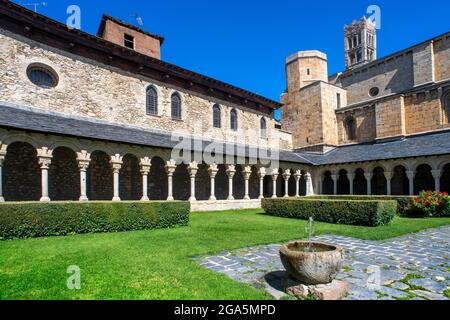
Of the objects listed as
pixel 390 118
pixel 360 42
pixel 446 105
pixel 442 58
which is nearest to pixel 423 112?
pixel 446 105

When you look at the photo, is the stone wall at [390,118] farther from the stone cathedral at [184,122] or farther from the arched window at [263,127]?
the arched window at [263,127]

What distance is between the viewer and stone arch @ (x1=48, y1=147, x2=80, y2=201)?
45.6 feet

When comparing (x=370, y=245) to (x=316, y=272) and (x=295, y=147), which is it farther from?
(x=295, y=147)

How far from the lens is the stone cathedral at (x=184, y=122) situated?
1284cm

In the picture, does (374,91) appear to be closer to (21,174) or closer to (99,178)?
(99,178)

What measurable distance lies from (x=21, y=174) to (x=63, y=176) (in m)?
1.78

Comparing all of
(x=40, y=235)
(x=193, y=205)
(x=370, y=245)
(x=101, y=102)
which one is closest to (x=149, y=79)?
(x=101, y=102)

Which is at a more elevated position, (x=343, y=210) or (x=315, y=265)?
(x=315, y=265)

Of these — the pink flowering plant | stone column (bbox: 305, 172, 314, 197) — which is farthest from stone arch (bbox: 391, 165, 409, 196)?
the pink flowering plant

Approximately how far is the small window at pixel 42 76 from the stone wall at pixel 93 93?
0.26m

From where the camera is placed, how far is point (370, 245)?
22.6ft

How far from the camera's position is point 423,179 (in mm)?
21594

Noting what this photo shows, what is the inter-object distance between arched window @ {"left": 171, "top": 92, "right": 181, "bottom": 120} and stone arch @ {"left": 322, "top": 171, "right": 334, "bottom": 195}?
14196mm
